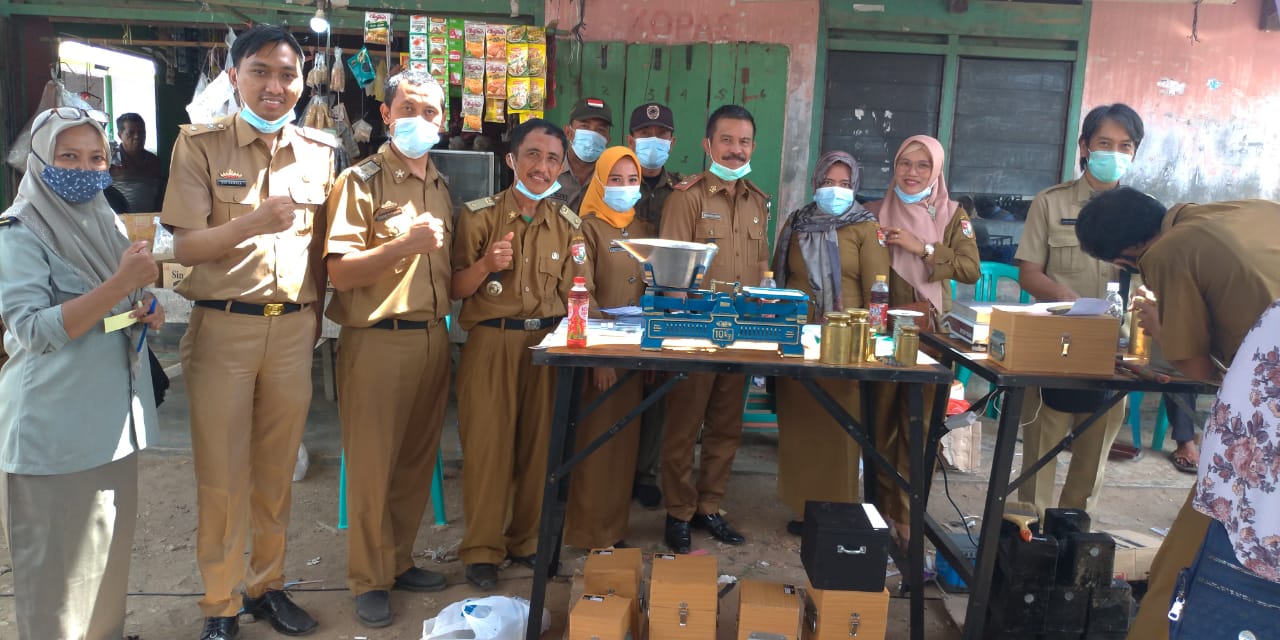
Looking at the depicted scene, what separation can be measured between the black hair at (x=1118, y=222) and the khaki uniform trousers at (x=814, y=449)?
1.30m

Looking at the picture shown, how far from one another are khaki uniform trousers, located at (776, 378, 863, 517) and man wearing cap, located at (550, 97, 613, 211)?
4.58ft

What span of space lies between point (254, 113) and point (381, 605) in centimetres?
182

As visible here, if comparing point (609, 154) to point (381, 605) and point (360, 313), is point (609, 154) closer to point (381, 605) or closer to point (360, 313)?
point (360, 313)

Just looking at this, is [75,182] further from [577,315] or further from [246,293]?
[577,315]

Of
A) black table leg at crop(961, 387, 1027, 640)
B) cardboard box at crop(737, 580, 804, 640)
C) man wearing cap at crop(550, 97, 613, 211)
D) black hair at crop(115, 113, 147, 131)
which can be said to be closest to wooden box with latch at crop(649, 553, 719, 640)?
cardboard box at crop(737, 580, 804, 640)

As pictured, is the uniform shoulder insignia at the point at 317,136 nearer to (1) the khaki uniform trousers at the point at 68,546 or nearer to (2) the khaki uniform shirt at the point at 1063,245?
(1) the khaki uniform trousers at the point at 68,546

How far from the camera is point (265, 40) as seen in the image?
256 cm

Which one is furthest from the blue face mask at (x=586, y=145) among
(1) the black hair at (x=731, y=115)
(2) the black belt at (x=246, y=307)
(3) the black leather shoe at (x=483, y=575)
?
(3) the black leather shoe at (x=483, y=575)

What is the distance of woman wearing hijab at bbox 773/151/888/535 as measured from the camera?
3584 mm

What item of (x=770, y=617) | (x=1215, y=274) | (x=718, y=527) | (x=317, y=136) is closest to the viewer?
(x=1215, y=274)

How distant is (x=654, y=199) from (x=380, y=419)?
174cm

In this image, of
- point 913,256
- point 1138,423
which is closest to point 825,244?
point 913,256

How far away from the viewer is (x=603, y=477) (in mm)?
3506

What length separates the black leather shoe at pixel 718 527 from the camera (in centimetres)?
382
